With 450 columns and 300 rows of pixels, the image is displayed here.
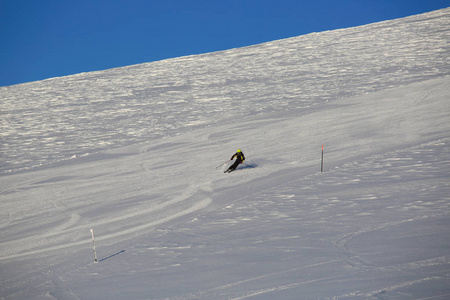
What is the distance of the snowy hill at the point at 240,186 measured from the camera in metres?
7.80

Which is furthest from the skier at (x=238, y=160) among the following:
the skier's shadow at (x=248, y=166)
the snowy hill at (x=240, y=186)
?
the skier's shadow at (x=248, y=166)

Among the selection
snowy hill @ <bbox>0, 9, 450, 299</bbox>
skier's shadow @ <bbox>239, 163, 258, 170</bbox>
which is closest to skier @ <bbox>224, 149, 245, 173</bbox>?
snowy hill @ <bbox>0, 9, 450, 299</bbox>

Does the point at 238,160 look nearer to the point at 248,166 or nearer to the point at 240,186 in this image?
the point at 248,166

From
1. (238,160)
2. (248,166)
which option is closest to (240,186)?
(238,160)

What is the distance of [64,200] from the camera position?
15.4m

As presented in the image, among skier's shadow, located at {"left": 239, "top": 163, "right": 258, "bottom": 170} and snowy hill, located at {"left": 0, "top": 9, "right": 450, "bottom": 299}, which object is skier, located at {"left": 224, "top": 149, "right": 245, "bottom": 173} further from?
skier's shadow, located at {"left": 239, "top": 163, "right": 258, "bottom": 170}

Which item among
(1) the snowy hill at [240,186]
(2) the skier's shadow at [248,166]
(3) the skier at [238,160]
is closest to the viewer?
(1) the snowy hill at [240,186]

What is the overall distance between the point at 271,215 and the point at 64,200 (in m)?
7.49

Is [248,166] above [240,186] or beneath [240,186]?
above

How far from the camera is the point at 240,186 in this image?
574 inches

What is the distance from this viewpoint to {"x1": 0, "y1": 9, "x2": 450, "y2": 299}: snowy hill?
7.80 m

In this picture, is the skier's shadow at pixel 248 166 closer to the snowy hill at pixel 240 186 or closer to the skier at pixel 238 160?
the snowy hill at pixel 240 186

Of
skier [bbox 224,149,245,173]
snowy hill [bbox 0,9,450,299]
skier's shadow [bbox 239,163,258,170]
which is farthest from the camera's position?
skier's shadow [bbox 239,163,258,170]

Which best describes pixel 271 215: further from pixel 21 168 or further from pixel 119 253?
pixel 21 168
